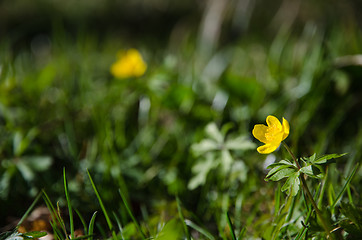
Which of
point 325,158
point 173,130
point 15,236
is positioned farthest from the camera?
point 173,130

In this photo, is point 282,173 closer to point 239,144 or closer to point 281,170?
point 281,170

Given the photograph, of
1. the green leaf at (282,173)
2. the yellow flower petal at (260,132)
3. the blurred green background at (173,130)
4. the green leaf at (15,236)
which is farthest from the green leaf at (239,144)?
the green leaf at (15,236)

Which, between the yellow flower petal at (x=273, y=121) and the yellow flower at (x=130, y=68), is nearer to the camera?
the yellow flower petal at (x=273, y=121)

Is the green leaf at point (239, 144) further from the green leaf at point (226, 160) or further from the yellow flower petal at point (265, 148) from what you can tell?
the yellow flower petal at point (265, 148)

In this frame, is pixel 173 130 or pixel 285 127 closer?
pixel 285 127

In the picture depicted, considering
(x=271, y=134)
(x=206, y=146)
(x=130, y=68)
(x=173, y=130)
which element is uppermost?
(x=271, y=134)

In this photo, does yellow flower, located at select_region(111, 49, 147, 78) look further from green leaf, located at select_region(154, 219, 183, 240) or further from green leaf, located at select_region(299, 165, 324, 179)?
green leaf, located at select_region(299, 165, 324, 179)

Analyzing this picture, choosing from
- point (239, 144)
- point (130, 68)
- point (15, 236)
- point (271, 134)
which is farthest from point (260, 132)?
point (130, 68)

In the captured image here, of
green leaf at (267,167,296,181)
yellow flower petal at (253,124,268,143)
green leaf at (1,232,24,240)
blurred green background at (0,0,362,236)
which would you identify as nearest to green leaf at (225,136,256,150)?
blurred green background at (0,0,362,236)
